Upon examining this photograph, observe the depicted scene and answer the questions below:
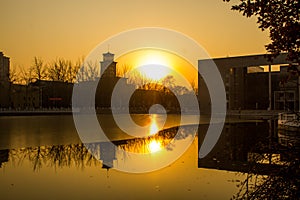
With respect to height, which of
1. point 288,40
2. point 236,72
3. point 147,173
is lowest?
point 147,173

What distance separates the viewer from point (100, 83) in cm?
6950

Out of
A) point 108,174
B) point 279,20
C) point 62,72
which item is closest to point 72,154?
point 108,174

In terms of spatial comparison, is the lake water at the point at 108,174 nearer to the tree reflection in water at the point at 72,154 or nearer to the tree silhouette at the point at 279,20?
the tree reflection in water at the point at 72,154

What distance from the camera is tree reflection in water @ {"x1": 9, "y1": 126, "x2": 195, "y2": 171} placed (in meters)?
12.2

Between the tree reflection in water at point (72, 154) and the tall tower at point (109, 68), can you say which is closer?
the tree reflection in water at point (72, 154)

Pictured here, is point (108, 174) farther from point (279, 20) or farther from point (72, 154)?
point (279, 20)

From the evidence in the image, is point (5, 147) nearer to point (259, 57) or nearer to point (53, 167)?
point (53, 167)

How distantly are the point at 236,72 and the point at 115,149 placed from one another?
62289 millimetres

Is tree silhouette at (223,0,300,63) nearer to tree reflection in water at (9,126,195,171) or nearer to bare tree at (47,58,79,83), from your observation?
tree reflection in water at (9,126,195,171)

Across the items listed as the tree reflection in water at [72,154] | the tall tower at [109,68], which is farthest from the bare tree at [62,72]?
the tree reflection in water at [72,154]

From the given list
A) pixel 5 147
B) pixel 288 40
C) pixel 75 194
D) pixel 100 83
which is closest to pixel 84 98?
pixel 100 83

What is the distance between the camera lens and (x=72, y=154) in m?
14.1

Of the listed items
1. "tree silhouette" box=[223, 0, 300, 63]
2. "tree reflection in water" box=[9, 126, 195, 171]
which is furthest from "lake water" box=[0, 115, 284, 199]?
"tree silhouette" box=[223, 0, 300, 63]

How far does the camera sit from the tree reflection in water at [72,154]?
12195mm
